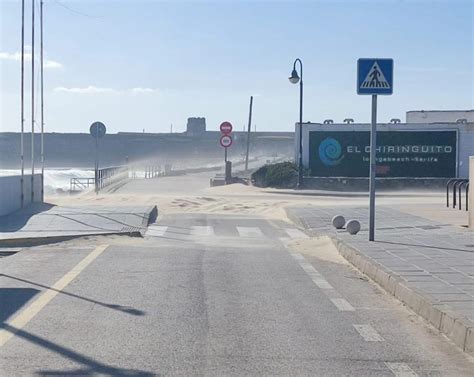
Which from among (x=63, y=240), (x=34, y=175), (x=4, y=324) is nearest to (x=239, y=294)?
(x=4, y=324)

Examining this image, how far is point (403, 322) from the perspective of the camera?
28.0 feet

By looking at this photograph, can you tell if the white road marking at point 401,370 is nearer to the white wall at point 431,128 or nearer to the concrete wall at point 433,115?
the white wall at point 431,128

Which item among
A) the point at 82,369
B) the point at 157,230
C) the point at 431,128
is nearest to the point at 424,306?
the point at 82,369

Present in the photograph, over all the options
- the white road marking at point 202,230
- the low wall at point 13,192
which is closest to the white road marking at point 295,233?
the white road marking at point 202,230

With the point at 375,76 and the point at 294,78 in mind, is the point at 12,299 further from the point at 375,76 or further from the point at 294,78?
the point at 294,78

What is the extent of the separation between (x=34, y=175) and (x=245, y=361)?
21.3m

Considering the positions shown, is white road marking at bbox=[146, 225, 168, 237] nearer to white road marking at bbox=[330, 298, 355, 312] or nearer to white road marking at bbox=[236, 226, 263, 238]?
white road marking at bbox=[236, 226, 263, 238]

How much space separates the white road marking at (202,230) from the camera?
19.8 meters

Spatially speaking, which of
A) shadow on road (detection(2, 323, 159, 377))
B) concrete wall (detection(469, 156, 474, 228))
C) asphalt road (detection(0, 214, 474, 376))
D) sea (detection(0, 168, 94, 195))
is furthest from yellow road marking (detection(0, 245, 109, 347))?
sea (detection(0, 168, 94, 195))

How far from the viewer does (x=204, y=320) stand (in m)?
8.48

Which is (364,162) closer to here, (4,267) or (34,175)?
(34,175)

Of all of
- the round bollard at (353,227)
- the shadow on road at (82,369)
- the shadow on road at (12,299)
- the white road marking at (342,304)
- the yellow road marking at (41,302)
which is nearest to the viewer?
the shadow on road at (82,369)

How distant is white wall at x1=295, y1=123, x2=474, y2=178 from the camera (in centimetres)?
4403

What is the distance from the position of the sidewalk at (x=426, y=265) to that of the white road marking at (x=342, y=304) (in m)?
0.64
